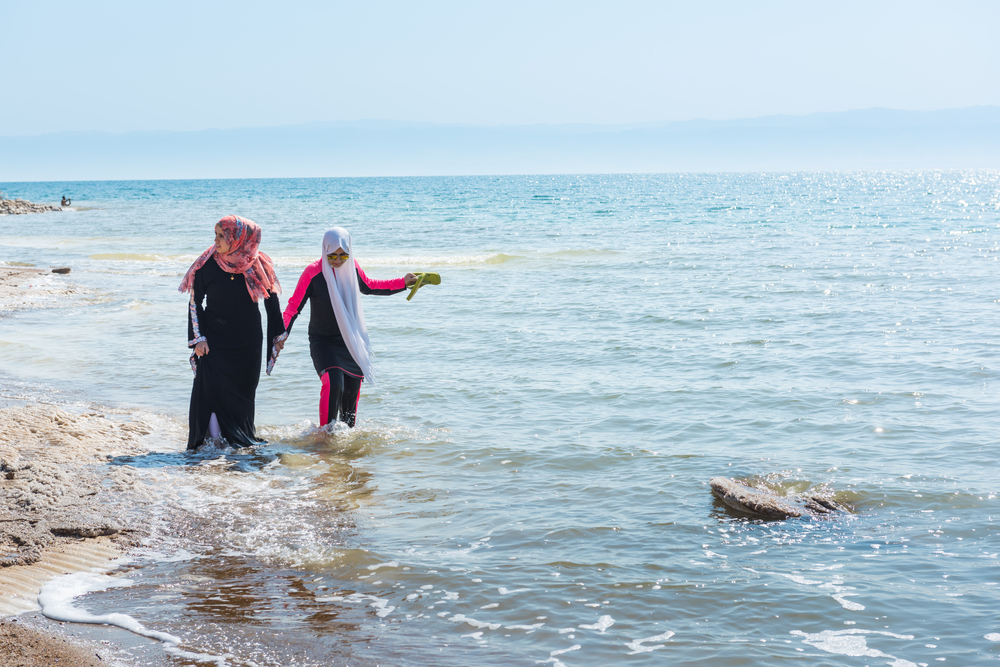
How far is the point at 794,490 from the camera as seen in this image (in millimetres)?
5758

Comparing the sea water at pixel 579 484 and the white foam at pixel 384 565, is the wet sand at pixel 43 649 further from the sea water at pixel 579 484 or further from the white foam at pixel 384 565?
the white foam at pixel 384 565

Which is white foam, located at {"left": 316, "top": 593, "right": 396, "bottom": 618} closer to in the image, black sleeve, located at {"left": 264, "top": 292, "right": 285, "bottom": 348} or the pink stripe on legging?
black sleeve, located at {"left": 264, "top": 292, "right": 285, "bottom": 348}

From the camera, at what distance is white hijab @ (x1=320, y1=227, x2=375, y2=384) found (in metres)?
6.62

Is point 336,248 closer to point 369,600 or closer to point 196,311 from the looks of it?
point 196,311

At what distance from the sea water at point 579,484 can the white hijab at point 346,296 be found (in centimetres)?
73

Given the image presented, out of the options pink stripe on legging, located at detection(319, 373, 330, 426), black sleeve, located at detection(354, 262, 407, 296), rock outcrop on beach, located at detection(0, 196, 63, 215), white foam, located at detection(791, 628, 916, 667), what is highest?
rock outcrop on beach, located at detection(0, 196, 63, 215)

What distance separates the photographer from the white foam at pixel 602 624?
3.86 metres

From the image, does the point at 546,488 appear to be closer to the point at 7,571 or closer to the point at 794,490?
the point at 794,490

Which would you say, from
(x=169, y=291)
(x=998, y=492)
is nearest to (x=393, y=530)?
(x=998, y=492)

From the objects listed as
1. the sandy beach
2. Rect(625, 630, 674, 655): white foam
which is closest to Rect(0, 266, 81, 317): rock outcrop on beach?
the sandy beach

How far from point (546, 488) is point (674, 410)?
7.79 feet

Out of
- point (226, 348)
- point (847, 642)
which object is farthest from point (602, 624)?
point (226, 348)

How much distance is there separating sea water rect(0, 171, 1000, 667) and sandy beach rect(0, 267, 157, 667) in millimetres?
231

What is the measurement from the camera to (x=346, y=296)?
6824 millimetres
